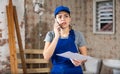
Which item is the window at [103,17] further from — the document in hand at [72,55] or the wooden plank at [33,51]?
the document in hand at [72,55]

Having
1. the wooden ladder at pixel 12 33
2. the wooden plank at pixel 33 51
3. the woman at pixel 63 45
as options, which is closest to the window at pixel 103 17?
the wooden plank at pixel 33 51

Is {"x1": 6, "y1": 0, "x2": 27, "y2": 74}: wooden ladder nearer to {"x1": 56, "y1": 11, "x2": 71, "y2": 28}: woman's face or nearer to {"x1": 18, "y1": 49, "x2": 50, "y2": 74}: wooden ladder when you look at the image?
{"x1": 18, "y1": 49, "x2": 50, "y2": 74}: wooden ladder

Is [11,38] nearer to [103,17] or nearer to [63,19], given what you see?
[103,17]

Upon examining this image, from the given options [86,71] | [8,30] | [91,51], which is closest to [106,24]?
[91,51]

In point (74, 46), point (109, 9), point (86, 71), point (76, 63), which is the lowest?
point (86, 71)

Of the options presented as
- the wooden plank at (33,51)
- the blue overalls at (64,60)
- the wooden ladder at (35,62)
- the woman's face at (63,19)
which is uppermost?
the woman's face at (63,19)

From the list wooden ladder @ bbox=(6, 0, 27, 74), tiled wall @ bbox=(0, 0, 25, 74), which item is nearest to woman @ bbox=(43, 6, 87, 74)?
wooden ladder @ bbox=(6, 0, 27, 74)

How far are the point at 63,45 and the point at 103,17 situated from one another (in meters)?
3.38

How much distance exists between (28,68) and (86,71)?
113 cm

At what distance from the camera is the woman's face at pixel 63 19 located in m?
1.57

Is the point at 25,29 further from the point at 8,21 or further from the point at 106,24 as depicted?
the point at 106,24

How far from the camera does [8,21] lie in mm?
4016

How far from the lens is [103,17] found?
4.81 meters

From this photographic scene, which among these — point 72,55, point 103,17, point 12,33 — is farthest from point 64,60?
point 103,17
